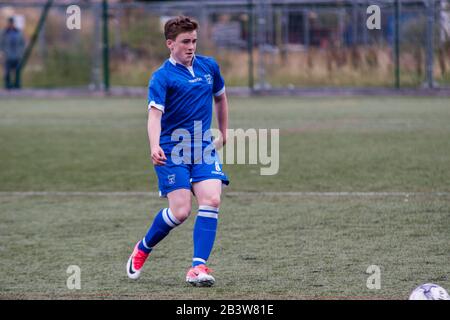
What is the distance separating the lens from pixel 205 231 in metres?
6.03

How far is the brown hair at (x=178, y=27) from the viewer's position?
5.95 meters

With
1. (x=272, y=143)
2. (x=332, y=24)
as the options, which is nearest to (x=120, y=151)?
(x=272, y=143)

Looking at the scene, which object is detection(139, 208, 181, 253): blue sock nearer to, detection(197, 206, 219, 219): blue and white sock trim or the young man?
the young man

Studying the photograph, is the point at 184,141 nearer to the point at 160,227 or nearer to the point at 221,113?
the point at 221,113

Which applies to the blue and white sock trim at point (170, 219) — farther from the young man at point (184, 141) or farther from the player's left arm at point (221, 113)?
the player's left arm at point (221, 113)

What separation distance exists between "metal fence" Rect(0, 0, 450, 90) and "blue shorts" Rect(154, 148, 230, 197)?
1671 cm

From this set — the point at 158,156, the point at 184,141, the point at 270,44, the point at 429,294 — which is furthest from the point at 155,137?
the point at 270,44

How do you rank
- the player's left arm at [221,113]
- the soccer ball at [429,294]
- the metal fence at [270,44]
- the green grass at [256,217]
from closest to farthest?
the soccer ball at [429,294] < the green grass at [256,217] < the player's left arm at [221,113] < the metal fence at [270,44]

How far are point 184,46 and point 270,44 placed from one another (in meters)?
18.1

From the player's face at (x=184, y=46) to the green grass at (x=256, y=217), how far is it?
1433 millimetres

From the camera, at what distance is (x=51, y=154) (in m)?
13.0

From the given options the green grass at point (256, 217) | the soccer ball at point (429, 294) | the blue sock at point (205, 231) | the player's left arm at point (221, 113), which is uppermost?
the player's left arm at point (221, 113)

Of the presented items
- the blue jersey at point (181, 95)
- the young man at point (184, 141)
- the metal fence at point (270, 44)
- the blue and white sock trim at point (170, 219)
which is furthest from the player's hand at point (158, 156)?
the metal fence at point (270, 44)

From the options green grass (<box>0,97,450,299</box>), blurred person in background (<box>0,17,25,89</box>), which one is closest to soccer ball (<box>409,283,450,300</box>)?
green grass (<box>0,97,450,299</box>)
